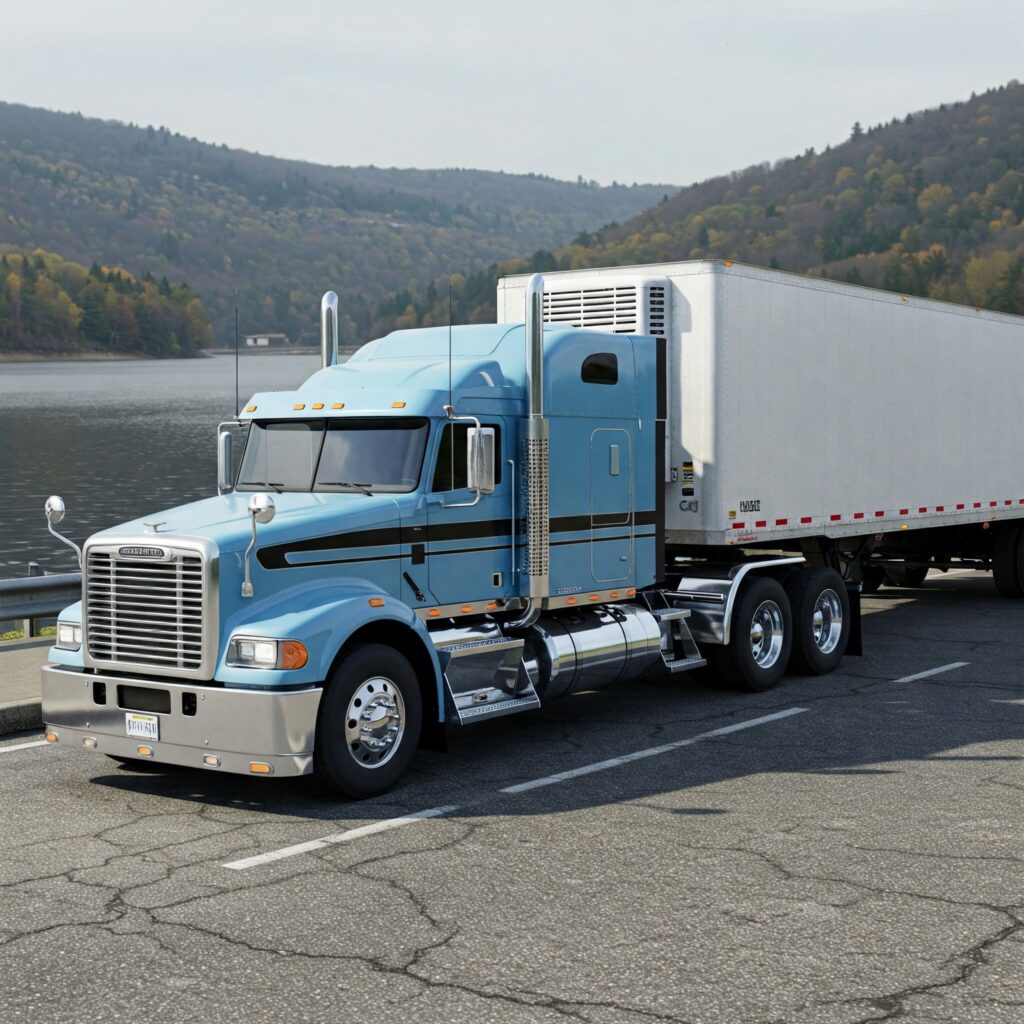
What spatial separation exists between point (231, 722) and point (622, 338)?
4.58 m

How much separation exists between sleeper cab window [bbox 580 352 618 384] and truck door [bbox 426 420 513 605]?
1023mm

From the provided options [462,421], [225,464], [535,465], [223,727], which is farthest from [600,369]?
[223,727]

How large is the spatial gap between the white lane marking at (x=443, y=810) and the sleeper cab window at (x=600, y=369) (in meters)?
2.68

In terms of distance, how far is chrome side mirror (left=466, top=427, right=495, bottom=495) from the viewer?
8.99 metres

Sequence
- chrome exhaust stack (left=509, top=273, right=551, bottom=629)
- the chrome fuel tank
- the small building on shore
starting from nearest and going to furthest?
chrome exhaust stack (left=509, top=273, right=551, bottom=629) < the chrome fuel tank < the small building on shore

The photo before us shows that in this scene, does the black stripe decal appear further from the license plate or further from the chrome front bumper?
the license plate

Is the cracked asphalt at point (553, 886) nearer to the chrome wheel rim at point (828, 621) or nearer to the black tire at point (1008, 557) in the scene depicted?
the chrome wheel rim at point (828, 621)

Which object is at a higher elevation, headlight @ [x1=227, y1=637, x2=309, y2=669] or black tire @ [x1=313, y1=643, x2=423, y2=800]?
headlight @ [x1=227, y1=637, x2=309, y2=669]

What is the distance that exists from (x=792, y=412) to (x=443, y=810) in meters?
5.73

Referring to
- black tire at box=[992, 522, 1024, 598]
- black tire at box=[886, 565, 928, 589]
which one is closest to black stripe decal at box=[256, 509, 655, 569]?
black tire at box=[992, 522, 1024, 598]

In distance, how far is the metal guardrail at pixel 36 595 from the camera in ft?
39.6

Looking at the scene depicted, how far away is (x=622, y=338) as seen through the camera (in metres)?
10.8

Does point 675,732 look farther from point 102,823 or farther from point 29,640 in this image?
point 29,640

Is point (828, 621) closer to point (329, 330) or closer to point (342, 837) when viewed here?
point (329, 330)
